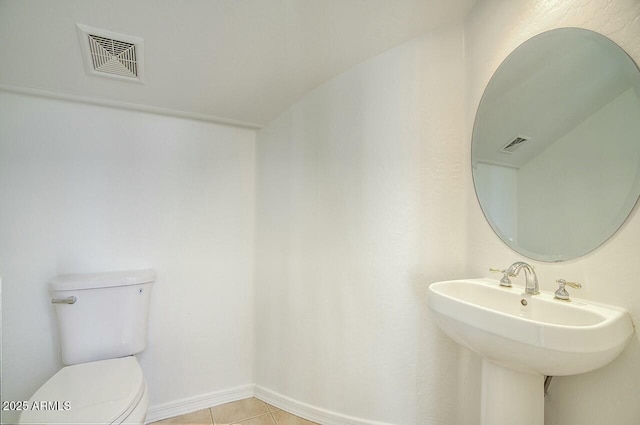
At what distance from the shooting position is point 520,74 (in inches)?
42.8

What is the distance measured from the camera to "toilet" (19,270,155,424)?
3.30 ft

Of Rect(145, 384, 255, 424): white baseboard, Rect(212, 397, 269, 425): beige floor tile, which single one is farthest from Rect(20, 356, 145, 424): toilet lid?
Rect(212, 397, 269, 425): beige floor tile

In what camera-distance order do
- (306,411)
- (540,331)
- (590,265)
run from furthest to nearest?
1. (306,411)
2. (590,265)
3. (540,331)

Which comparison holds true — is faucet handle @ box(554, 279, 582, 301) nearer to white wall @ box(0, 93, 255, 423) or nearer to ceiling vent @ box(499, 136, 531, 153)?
ceiling vent @ box(499, 136, 531, 153)

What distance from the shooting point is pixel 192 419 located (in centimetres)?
160

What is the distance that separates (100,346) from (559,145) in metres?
2.14

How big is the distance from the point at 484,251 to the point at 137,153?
6.17 feet

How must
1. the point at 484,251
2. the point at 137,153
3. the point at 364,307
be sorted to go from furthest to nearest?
1. the point at 137,153
2. the point at 364,307
3. the point at 484,251

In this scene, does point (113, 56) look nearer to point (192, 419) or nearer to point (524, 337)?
point (524, 337)

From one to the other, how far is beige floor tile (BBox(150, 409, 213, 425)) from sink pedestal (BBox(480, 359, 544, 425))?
147cm

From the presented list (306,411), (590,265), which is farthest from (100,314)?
(590,265)

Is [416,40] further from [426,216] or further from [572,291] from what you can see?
[572,291]

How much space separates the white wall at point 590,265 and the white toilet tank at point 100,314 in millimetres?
1626

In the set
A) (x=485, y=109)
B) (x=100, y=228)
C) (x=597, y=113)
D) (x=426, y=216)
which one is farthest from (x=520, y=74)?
(x=100, y=228)
